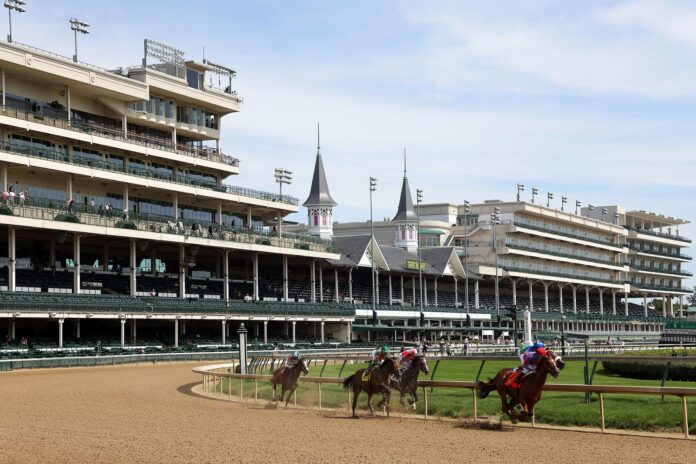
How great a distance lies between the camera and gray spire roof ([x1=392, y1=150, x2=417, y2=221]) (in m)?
105

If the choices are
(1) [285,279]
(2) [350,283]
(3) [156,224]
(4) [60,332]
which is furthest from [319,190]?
(4) [60,332]

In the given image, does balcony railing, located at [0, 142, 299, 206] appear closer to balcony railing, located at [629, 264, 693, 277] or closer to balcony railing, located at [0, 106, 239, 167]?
balcony railing, located at [0, 106, 239, 167]

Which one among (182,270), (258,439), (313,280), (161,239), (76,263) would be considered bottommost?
(258,439)

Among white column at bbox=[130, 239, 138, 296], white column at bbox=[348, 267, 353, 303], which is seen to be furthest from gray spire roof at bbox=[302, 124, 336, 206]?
white column at bbox=[130, 239, 138, 296]

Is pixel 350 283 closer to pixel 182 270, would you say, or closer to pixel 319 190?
pixel 319 190

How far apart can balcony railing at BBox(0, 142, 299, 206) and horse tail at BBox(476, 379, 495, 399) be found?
40257 millimetres

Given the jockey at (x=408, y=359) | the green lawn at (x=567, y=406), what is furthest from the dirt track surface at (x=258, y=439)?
the jockey at (x=408, y=359)

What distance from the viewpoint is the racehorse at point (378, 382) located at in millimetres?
24031

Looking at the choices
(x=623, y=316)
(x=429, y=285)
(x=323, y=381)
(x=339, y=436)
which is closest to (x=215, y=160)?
(x=429, y=285)

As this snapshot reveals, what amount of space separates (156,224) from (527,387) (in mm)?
46939

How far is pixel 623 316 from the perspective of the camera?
431ft

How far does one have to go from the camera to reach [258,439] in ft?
67.3

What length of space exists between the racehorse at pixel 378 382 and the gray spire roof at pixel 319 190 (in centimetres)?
6822

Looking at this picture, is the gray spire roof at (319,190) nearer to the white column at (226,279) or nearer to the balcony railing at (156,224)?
the balcony railing at (156,224)
